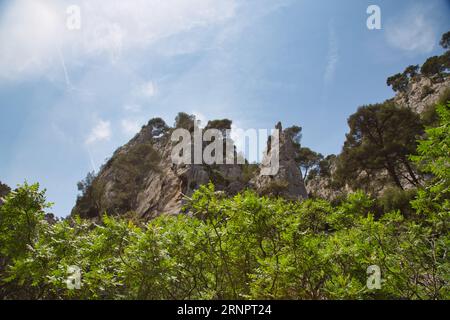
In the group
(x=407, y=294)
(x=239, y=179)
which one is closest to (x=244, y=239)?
(x=407, y=294)

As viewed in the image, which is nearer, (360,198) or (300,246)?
(300,246)

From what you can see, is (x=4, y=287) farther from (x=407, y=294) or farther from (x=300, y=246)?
(x=407, y=294)

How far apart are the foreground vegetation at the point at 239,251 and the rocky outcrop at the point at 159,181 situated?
29.3m

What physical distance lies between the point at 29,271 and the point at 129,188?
4685 cm

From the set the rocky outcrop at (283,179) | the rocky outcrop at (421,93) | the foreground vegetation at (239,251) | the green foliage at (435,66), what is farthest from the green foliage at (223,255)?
the green foliage at (435,66)

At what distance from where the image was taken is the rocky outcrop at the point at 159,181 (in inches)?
1649

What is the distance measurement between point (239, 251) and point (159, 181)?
41341 millimetres

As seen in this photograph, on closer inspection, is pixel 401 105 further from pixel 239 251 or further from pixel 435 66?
pixel 239 251

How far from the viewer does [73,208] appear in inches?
2104

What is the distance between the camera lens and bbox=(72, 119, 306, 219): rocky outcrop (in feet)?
137

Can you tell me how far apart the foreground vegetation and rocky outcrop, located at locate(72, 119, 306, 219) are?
2927cm

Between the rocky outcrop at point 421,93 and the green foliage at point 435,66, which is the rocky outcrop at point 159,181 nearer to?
the rocky outcrop at point 421,93

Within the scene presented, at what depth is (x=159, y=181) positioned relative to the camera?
156 feet
